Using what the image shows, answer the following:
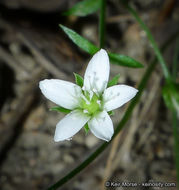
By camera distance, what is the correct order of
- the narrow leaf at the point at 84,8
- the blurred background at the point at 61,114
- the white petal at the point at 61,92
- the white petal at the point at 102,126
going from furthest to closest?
the blurred background at the point at 61,114 < the narrow leaf at the point at 84,8 < the white petal at the point at 61,92 < the white petal at the point at 102,126

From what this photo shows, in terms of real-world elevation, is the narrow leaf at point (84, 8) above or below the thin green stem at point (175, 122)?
above

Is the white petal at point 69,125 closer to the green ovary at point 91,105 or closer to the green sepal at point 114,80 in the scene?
the green ovary at point 91,105

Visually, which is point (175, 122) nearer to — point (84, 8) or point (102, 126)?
point (102, 126)

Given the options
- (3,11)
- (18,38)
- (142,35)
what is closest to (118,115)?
(142,35)

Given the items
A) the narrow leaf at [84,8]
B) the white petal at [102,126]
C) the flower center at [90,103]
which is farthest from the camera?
the narrow leaf at [84,8]

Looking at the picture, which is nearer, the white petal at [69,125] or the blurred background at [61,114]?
the white petal at [69,125]

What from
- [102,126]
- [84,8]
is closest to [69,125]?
[102,126]

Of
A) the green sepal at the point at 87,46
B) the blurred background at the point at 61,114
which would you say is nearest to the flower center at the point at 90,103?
the green sepal at the point at 87,46

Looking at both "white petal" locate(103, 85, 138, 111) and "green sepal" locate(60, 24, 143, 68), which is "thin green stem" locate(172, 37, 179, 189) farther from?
"white petal" locate(103, 85, 138, 111)

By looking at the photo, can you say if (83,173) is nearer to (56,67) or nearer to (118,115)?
(118,115)
